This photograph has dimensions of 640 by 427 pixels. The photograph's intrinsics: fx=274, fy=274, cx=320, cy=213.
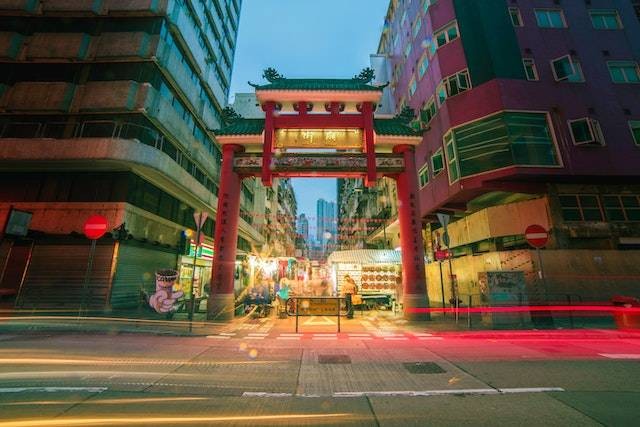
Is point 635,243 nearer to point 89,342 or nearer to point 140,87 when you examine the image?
point 89,342

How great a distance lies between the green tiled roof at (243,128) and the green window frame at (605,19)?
22.6 metres

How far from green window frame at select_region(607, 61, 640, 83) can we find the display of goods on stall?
1763 centimetres

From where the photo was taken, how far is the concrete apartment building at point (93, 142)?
13.8 meters

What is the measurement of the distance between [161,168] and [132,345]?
36.6ft

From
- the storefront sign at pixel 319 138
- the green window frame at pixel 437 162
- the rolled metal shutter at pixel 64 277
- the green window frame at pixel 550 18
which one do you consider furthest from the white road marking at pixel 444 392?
the green window frame at pixel 550 18

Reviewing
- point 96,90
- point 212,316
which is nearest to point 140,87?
point 96,90

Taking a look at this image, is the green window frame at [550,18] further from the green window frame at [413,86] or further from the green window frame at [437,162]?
the green window frame at [437,162]

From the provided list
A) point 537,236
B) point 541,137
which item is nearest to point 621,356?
point 537,236

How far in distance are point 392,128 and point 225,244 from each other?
35.2 feet

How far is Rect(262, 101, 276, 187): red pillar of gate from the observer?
14016 mm

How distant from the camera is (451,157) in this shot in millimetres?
17047

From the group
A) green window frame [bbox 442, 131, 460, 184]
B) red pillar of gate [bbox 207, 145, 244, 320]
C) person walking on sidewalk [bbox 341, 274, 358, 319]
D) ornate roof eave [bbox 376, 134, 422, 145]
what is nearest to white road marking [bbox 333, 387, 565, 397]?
red pillar of gate [bbox 207, 145, 244, 320]

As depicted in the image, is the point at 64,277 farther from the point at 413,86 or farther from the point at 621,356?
the point at 413,86

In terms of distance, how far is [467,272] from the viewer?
17891 mm
